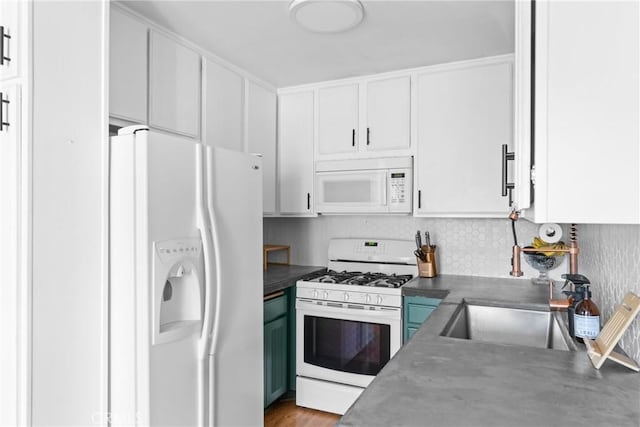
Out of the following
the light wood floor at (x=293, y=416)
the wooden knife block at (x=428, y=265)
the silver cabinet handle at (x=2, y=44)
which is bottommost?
the light wood floor at (x=293, y=416)

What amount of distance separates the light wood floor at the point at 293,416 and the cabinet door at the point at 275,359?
0.12 m

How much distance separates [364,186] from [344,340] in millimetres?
1045

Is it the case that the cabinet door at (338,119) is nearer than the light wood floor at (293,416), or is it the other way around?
the light wood floor at (293,416)

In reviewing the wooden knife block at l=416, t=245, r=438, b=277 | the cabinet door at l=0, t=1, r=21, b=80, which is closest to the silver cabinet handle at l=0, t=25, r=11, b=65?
the cabinet door at l=0, t=1, r=21, b=80

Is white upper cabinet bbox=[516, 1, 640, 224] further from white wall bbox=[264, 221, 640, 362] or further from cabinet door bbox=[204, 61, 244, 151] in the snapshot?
cabinet door bbox=[204, 61, 244, 151]

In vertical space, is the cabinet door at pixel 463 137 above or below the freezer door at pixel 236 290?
above

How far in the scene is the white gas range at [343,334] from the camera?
2.64 metres

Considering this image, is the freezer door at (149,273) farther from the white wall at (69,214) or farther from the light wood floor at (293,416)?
the light wood floor at (293,416)

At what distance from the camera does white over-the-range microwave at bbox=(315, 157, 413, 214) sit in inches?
113

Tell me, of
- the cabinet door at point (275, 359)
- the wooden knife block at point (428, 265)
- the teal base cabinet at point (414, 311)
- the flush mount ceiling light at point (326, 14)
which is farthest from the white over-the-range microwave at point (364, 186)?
the flush mount ceiling light at point (326, 14)

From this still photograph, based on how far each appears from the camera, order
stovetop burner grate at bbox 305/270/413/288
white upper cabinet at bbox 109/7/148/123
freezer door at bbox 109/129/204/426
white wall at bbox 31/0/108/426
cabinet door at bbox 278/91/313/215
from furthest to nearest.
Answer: cabinet door at bbox 278/91/313/215, stovetop burner grate at bbox 305/270/413/288, white upper cabinet at bbox 109/7/148/123, freezer door at bbox 109/129/204/426, white wall at bbox 31/0/108/426

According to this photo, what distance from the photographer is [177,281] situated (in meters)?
1.83

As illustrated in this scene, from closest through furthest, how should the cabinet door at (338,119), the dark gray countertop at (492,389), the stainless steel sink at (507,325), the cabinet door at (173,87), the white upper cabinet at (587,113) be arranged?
the white upper cabinet at (587,113), the dark gray countertop at (492,389), the stainless steel sink at (507,325), the cabinet door at (173,87), the cabinet door at (338,119)

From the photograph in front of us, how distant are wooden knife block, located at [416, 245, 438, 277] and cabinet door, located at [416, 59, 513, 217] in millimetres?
314
